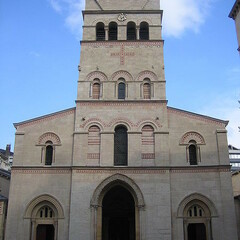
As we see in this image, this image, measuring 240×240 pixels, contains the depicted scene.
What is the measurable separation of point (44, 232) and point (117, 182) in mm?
6303

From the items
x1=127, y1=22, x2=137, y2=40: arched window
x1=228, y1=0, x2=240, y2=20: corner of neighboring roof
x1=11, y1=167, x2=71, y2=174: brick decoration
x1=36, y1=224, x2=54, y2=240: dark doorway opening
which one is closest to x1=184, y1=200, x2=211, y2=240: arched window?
x1=11, y1=167, x2=71, y2=174: brick decoration

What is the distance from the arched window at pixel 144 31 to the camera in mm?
30083

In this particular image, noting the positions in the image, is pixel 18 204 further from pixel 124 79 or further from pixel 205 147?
pixel 205 147

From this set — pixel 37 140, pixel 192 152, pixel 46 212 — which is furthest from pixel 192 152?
pixel 37 140

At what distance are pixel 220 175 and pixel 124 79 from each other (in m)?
10.3

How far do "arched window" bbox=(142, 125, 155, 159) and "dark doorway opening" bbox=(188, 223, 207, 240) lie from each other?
568 cm

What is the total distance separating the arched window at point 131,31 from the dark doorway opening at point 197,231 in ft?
51.6

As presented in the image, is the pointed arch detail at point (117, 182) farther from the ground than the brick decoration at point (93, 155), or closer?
closer

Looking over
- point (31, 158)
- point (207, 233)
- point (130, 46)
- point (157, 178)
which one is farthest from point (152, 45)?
point (207, 233)

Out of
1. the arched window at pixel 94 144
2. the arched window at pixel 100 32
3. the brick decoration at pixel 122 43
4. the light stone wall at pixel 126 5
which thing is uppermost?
the light stone wall at pixel 126 5

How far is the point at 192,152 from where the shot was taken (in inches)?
1038

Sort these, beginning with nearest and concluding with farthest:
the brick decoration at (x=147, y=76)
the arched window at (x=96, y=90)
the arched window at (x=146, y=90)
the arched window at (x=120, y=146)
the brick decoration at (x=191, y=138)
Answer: the arched window at (x=120, y=146)
the brick decoration at (x=191, y=138)
the arched window at (x=146, y=90)
the arched window at (x=96, y=90)
the brick decoration at (x=147, y=76)

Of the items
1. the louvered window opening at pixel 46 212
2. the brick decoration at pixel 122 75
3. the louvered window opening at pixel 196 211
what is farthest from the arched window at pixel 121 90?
the louvered window opening at pixel 46 212

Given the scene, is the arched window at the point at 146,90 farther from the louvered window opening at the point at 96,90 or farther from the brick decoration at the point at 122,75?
the louvered window opening at the point at 96,90
